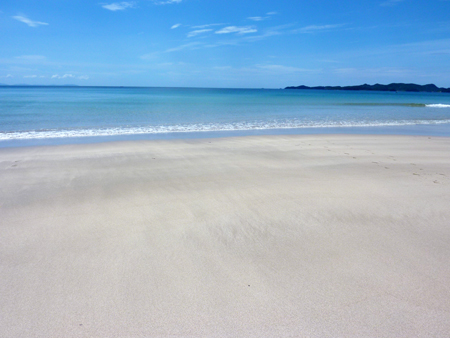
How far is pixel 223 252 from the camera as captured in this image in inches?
143

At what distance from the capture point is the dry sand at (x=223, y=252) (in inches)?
102

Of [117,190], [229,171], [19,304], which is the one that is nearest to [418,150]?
[229,171]

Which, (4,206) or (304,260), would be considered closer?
(304,260)

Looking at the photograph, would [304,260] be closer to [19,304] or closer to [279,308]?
[279,308]

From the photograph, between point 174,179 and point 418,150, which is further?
point 418,150

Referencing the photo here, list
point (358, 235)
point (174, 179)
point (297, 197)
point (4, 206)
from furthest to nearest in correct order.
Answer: point (174, 179)
point (297, 197)
point (4, 206)
point (358, 235)

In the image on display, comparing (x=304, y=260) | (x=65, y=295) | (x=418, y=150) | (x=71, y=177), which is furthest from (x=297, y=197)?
(x=418, y=150)

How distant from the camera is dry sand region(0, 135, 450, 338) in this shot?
2598mm

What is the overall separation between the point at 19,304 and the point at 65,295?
366 mm

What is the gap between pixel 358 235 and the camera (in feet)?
13.5

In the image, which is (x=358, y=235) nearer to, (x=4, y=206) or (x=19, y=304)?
(x=19, y=304)

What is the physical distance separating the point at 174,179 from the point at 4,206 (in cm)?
292

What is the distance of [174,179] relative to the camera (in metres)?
6.47

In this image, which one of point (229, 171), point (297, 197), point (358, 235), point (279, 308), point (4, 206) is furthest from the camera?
point (229, 171)
